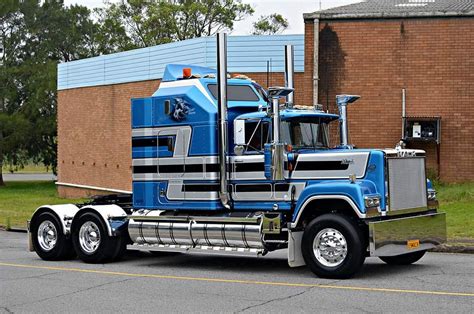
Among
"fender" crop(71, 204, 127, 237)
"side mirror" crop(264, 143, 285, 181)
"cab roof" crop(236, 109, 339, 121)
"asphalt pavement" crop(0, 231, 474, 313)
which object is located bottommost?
"asphalt pavement" crop(0, 231, 474, 313)

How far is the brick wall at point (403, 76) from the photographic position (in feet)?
84.9

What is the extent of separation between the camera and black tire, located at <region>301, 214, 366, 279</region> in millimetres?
12297

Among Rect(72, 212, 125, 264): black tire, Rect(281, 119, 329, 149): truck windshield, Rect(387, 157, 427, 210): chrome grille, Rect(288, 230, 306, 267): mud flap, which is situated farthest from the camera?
Rect(72, 212, 125, 264): black tire

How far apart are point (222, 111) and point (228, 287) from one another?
3327mm

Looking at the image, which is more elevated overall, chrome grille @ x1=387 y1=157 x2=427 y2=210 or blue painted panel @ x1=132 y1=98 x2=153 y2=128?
blue painted panel @ x1=132 y1=98 x2=153 y2=128

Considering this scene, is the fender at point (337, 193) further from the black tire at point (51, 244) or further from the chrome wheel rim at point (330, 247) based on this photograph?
the black tire at point (51, 244)

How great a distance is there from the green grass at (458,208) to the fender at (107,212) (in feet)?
21.9

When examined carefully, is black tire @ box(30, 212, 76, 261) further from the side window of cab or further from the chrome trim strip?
the side window of cab

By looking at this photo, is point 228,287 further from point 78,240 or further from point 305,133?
point 78,240

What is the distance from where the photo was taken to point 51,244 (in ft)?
53.1

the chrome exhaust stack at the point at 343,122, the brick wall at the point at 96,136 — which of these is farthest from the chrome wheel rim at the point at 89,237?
the brick wall at the point at 96,136

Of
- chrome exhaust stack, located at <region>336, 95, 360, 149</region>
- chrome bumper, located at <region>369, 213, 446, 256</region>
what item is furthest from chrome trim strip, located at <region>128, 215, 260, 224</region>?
chrome exhaust stack, located at <region>336, 95, 360, 149</region>

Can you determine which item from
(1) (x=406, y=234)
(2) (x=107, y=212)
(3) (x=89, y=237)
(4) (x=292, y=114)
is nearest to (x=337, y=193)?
(1) (x=406, y=234)

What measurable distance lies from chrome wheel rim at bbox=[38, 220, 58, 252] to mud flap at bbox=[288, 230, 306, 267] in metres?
5.40
